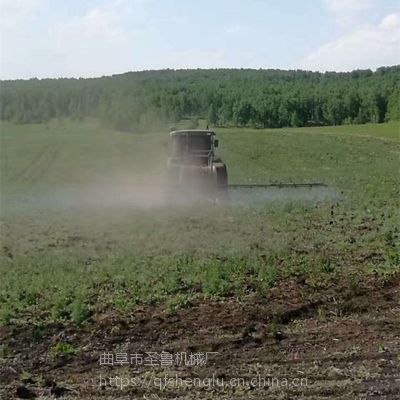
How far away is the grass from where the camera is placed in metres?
8.23

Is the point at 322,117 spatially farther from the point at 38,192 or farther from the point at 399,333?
the point at 399,333

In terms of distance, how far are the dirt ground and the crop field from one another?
19 millimetres

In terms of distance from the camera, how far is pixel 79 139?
2658cm

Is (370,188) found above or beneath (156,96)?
beneath

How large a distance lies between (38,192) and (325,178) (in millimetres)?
9153

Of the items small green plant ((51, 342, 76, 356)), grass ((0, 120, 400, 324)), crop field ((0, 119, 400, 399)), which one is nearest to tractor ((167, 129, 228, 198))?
→ crop field ((0, 119, 400, 399))

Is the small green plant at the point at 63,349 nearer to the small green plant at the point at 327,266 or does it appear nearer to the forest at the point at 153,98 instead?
the small green plant at the point at 327,266

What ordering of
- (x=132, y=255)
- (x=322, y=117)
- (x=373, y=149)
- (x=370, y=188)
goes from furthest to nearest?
(x=322, y=117)
(x=373, y=149)
(x=370, y=188)
(x=132, y=255)

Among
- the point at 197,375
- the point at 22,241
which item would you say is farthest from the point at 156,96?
the point at 197,375

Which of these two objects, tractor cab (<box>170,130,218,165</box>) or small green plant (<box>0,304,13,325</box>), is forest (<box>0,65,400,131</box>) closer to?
tractor cab (<box>170,130,218,165</box>)

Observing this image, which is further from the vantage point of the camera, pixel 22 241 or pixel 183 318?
pixel 22 241

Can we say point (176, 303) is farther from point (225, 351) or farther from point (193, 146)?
point (193, 146)

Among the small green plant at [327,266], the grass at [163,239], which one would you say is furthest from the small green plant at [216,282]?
the small green plant at [327,266]

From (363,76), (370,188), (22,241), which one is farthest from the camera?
(363,76)
